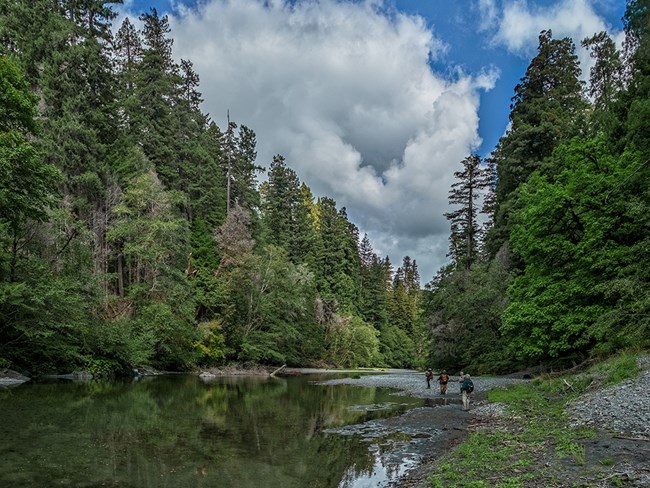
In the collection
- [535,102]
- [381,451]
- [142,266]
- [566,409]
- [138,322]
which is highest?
[535,102]

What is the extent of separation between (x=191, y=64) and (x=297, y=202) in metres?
23.9

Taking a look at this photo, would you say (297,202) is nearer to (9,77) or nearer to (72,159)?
(72,159)

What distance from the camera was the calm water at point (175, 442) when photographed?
838 centimetres

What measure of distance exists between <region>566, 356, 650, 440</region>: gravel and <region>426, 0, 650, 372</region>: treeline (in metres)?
4.20

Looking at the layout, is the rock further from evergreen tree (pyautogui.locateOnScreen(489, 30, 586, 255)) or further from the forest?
evergreen tree (pyautogui.locateOnScreen(489, 30, 586, 255))

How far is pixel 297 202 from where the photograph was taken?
66.6m

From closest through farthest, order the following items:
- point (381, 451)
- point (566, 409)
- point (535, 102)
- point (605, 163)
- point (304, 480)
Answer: point (304, 480), point (381, 451), point (566, 409), point (605, 163), point (535, 102)

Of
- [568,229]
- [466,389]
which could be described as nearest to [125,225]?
[466,389]

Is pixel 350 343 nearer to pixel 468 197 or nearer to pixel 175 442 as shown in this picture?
pixel 468 197

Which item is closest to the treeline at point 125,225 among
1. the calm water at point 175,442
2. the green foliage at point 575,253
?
the calm water at point 175,442

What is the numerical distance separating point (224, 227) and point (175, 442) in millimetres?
33366

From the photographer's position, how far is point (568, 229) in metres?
21.1

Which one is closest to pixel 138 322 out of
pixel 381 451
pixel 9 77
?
pixel 9 77

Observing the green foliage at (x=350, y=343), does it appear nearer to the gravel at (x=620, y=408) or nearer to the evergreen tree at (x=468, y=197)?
the evergreen tree at (x=468, y=197)
